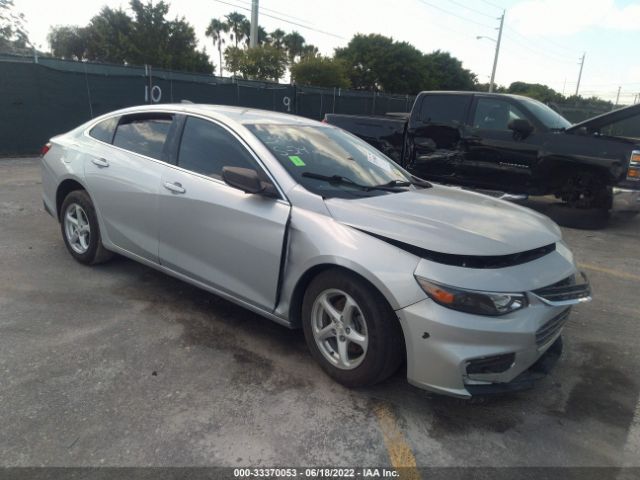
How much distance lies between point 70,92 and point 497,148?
10.2 m

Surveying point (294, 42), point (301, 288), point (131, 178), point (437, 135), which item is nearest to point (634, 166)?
point (437, 135)

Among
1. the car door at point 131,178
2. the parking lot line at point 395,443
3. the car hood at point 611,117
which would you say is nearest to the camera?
the parking lot line at point 395,443

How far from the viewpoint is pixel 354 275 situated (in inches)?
107

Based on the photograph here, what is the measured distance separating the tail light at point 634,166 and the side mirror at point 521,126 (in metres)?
1.40

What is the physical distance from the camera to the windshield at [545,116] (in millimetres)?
7410

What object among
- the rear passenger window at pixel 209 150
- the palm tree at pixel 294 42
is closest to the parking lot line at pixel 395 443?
the rear passenger window at pixel 209 150

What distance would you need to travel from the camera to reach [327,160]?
3.52 m

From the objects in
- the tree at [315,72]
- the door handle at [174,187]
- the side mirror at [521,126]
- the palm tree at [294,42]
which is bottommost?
the door handle at [174,187]

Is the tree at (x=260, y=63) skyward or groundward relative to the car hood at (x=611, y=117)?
skyward

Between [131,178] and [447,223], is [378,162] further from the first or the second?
[131,178]

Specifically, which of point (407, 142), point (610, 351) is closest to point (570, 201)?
point (407, 142)

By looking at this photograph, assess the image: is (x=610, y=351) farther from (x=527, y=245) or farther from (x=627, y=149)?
(x=627, y=149)

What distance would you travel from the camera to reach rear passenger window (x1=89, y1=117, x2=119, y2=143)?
4.36 meters

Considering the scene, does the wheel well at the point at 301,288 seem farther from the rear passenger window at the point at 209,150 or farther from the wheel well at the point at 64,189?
the wheel well at the point at 64,189
